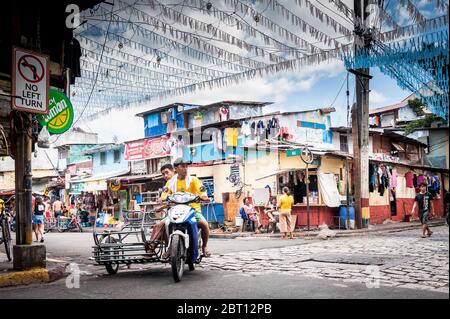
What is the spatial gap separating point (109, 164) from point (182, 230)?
32.2m

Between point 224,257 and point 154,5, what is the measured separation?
209 inches

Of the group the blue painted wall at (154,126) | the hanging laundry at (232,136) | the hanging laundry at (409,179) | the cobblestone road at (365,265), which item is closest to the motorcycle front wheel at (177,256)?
the cobblestone road at (365,265)

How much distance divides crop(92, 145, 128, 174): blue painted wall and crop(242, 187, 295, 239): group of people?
17.3 meters

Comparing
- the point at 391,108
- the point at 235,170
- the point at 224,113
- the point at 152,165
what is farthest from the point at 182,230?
the point at 391,108

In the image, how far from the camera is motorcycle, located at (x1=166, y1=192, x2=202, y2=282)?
6633mm

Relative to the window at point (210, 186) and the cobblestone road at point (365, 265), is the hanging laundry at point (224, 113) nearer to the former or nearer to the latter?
the window at point (210, 186)

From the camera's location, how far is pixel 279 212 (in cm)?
1728

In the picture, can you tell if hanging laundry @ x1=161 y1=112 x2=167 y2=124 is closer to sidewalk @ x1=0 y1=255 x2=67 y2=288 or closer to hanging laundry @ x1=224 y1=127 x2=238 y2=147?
hanging laundry @ x1=224 y1=127 x2=238 y2=147

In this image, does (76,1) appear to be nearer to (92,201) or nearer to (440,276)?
(440,276)

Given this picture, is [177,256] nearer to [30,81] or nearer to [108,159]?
[30,81]

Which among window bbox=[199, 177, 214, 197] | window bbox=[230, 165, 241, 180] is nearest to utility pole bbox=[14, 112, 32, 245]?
window bbox=[230, 165, 241, 180]
